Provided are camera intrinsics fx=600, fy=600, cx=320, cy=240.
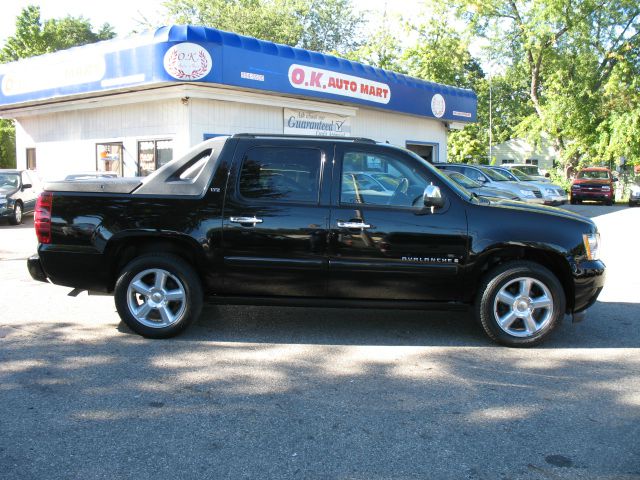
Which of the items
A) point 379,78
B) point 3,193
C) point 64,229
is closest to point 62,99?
point 3,193

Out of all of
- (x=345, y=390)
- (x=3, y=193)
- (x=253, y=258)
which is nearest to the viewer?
(x=345, y=390)

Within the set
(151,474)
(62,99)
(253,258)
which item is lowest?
(151,474)

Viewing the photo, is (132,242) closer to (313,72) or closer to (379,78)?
(313,72)

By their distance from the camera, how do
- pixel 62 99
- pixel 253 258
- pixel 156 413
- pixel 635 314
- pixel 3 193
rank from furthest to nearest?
1. pixel 62 99
2. pixel 3 193
3. pixel 635 314
4. pixel 253 258
5. pixel 156 413

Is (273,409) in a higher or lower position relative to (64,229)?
lower

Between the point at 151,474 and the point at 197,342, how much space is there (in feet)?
7.80

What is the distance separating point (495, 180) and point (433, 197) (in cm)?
1495

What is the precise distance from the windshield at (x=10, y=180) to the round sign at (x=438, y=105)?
571 inches

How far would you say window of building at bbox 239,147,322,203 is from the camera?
17.7ft

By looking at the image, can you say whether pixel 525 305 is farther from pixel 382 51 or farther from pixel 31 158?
pixel 382 51

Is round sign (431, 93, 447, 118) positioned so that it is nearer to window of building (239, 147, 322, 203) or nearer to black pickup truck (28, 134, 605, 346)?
black pickup truck (28, 134, 605, 346)

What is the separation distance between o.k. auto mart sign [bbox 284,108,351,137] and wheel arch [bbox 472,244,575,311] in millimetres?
11920

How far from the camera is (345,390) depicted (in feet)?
14.1

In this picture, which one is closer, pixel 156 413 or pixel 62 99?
pixel 156 413
